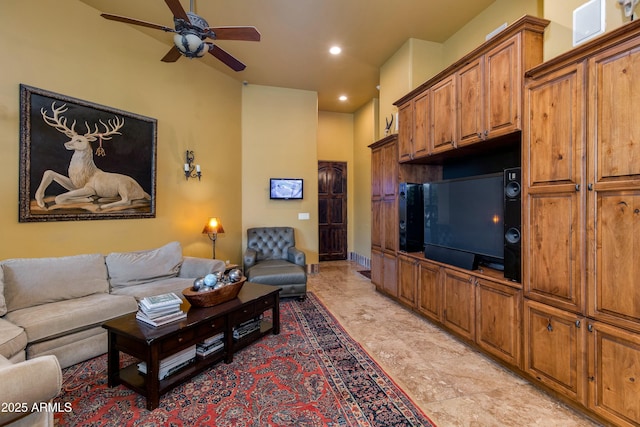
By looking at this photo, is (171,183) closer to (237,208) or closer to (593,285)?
(237,208)

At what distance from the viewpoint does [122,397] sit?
204 cm

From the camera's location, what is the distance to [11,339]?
1.96 m

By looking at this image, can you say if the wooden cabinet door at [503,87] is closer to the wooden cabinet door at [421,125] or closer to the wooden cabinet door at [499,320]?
the wooden cabinet door at [421,125]

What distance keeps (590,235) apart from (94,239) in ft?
15.1

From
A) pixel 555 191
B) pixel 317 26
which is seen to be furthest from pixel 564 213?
pixel 317 26

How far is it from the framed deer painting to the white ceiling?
1141 mm

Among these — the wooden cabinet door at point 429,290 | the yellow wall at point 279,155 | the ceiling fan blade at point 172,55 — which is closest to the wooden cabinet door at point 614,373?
the wooden cabinet door at point 429,290

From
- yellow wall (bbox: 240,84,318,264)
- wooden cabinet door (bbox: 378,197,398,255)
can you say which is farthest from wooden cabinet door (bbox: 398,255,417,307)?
yellow wall (bbox: 240,84,318,264)

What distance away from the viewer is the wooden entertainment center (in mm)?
1620

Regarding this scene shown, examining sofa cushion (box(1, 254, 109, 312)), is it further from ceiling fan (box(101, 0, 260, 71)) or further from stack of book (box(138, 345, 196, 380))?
ceiling fan (box(101, 0, 260, 71))

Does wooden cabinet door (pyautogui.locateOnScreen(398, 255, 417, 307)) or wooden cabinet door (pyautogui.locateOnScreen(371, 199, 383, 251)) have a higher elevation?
wooden cabinet door (pyautogui.locateOnScreen(371, 199, 383, 251))

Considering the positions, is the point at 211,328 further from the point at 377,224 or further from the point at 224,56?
the point at 377,224

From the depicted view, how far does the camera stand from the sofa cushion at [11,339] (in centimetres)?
190

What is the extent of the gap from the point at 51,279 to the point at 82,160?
1.33 meters
